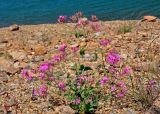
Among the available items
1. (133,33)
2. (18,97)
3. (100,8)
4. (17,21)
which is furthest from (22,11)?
(18,97)

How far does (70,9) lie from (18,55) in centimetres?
1037

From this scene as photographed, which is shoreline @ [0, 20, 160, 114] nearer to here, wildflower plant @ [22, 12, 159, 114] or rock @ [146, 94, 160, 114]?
rock @ [146, 94, 160, 114]

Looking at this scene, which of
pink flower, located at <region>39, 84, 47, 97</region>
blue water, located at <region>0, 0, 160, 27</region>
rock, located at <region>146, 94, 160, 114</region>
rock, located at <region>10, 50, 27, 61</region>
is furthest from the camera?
blue water, located at <region>0, 0, 160, 27</region>

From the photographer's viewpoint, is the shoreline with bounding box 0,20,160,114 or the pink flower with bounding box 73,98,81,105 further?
the shoreline with bounding box 0,20,160,114

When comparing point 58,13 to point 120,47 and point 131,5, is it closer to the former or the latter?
point 131,5

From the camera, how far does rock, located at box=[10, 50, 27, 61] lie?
8.80m

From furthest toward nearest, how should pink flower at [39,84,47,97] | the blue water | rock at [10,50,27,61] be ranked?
the blue water → rock at [10,50,27,61] → pink flower at [39,84,47,97]

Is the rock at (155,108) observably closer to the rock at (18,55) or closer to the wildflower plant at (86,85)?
the wildflower plant at (86,85)

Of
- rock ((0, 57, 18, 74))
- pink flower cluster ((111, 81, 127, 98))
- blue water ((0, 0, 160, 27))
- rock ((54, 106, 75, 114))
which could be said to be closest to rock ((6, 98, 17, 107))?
rock ((54, 106, 75, 114))

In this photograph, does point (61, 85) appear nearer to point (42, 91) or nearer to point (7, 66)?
point (42, 91)

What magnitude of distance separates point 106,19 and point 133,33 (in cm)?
721

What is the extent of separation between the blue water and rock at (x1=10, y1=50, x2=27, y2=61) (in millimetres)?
7951

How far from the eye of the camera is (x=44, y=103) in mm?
6492

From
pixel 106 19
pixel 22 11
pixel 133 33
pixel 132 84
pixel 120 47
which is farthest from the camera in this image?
pixel 22 11
